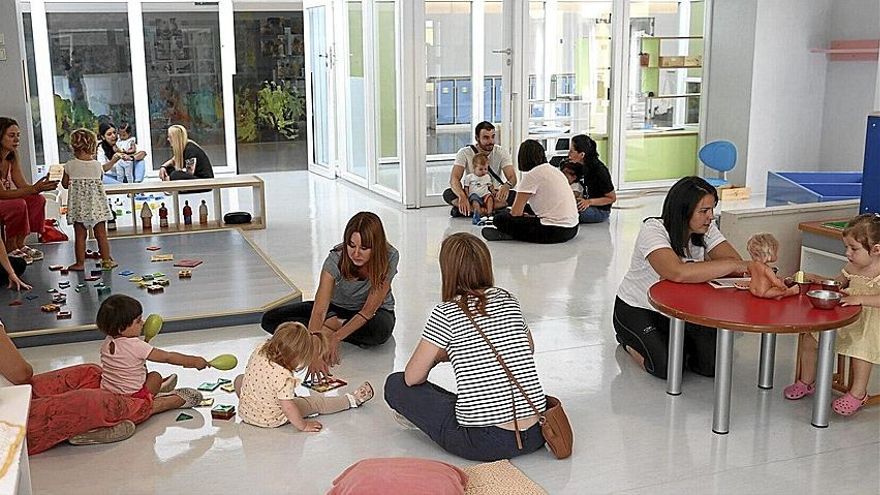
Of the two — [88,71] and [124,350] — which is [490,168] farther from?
[88,71]

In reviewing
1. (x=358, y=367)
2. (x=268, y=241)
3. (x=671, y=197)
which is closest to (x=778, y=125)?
(x=268, y=241)

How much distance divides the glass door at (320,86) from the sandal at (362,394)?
8292 mm

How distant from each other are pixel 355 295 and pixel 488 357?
167cm

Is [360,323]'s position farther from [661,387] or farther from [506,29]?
[506,29]

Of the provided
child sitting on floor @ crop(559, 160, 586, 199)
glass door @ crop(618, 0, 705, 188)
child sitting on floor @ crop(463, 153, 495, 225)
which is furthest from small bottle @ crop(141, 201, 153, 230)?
glass door @ crop(618, 0, 705, 188)

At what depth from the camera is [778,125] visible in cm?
1083

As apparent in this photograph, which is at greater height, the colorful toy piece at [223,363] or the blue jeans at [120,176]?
the blue jeans at [120,176]

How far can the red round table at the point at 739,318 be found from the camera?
3918 mm

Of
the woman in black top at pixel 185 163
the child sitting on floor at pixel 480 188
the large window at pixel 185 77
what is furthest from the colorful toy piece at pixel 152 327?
the large window at pixel 185 77

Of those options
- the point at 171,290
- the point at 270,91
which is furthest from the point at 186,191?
the point at 270,91

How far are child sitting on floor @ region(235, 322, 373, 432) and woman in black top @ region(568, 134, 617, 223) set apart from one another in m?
5.25

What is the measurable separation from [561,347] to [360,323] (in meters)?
1.20

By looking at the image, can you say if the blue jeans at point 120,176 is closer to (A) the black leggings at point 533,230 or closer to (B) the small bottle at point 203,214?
(B) the small bottle at point 203,214

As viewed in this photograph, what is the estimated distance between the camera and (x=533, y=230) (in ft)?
27.3
